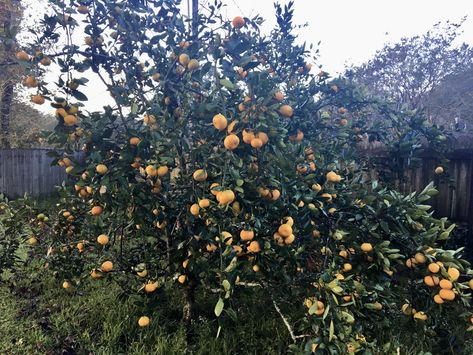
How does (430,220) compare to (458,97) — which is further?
(458,97)

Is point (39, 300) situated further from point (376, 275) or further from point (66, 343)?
point (376, 275)

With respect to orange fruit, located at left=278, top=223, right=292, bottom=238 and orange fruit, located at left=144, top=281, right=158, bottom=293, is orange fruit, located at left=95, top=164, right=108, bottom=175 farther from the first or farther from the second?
orange fruit, located at left=278, top=223, right=292, bottom=238

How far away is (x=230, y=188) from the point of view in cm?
171

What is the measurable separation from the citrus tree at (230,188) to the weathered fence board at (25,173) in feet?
26.4

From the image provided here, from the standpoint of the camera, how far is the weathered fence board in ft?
29.8

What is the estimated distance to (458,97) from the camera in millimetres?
15172

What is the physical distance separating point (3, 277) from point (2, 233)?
3.73 feet

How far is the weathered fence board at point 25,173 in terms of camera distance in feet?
29.8

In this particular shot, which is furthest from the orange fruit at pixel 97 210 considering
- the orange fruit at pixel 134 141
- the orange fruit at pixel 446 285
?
the orange fruit at pixel 446 285

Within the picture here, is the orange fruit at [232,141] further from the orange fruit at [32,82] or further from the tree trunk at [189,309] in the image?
the tree trunk at [189,309]

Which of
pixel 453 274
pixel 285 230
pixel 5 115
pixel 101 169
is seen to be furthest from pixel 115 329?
pixel 5 115

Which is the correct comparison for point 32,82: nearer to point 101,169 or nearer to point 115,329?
point 101,169

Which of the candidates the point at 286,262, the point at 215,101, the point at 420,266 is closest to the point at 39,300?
the point at 286,262

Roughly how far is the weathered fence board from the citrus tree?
8041 millimetres
